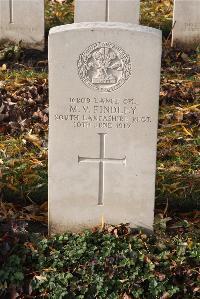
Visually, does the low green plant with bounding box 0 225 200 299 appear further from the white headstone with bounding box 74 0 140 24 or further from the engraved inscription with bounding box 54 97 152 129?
the white headstone with bounding box 74 0 140 24

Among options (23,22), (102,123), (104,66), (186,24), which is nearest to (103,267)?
(102,123)

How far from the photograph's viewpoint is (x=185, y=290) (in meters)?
4.30

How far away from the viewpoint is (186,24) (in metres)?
8.61

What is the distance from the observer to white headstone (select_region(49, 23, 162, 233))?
4.25 meters

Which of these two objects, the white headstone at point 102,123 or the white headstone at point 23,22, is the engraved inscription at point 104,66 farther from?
the white headstone at point 23,22

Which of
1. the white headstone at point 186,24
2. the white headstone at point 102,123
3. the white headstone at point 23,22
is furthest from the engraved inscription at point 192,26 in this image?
the white headstone at point 102,123

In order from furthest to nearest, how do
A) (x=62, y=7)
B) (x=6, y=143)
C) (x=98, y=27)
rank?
(x=62, y=7), (x=6, y=143), (x=98, y=27)

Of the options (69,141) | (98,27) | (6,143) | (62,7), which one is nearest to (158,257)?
(69,141)

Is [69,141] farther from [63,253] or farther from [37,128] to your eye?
[37,128]

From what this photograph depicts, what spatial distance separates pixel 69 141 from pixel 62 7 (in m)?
5.82

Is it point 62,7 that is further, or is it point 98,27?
point 62,7

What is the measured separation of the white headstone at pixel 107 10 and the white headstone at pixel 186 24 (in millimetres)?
618

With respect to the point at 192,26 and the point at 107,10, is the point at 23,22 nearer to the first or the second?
the point at 107,10

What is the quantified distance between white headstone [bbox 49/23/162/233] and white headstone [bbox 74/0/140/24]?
4.03 m
